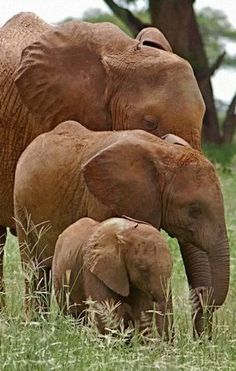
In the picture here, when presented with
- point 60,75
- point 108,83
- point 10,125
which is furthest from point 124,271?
point 10,125

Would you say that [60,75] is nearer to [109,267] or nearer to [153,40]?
[153,40]

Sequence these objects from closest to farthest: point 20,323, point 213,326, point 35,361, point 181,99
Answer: point 35,361 < point 20,323 < point 213,326 < point 181,99

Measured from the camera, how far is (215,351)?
6.69 m

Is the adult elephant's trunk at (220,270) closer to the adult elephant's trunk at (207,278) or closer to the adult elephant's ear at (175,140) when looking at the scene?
the adult elephant's trunk at (207,278)

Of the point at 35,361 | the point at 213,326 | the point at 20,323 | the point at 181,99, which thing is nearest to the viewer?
the point at 35,361

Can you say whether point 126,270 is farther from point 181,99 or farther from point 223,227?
point 181,99

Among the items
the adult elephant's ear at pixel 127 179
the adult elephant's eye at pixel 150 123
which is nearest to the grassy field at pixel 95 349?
the adult elephant's ear at pixel 127 179

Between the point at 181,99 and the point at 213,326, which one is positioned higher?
the point at 181,99

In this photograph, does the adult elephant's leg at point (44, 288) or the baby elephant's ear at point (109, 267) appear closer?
the baby elephant's ear at point (109, 267)

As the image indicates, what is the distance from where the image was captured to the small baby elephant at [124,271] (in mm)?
6828

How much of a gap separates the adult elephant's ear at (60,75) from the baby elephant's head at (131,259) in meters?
1.40

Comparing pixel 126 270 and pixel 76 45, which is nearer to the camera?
pixel 126 270

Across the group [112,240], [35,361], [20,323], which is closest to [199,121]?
[112,240]

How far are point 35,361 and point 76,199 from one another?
187 centimetres
